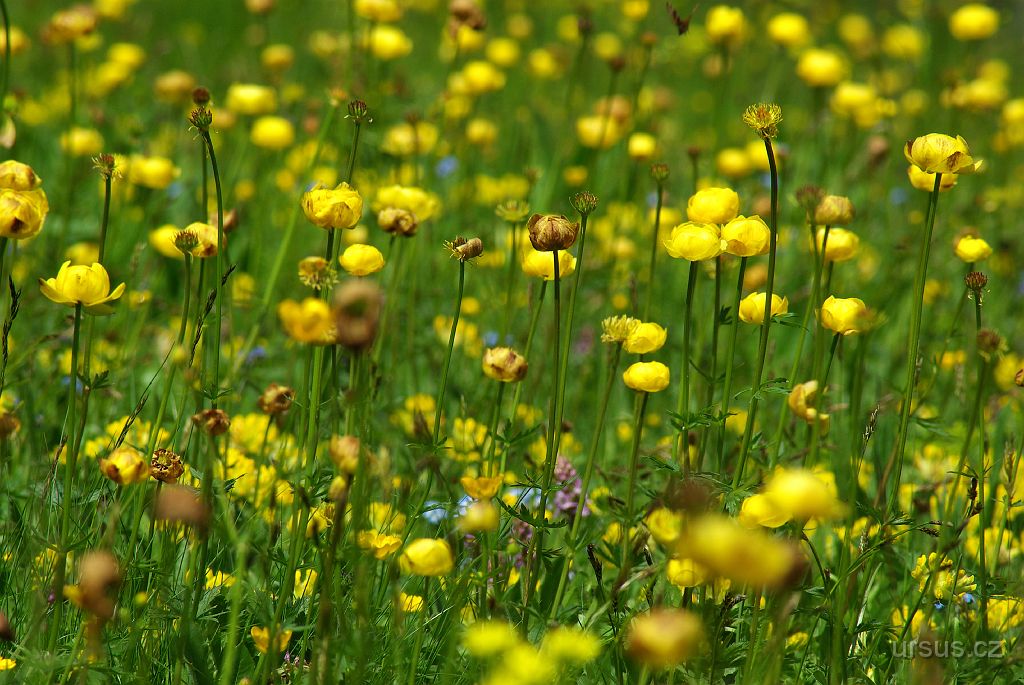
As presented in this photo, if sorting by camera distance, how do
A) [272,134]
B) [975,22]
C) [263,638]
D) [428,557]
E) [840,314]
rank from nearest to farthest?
[428,557], [263,638], [840,314], [272,134], [975,22]

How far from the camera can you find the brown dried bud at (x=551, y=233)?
1.48 m

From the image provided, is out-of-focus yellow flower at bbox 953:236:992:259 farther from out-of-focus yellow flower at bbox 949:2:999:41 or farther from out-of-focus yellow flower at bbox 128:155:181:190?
out-of-focus yellow flower at bbox 949:2:999:41

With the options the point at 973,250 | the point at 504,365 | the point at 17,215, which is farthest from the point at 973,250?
the point at 17,215

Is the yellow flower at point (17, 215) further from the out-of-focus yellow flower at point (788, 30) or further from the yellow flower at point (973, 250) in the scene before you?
the out-of-focus yellow flower at point (788, 30)

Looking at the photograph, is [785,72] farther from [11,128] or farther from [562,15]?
[11,128]

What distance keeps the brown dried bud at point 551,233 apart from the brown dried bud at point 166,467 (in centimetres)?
57

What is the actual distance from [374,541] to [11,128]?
1405 mm

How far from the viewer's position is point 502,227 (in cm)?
364

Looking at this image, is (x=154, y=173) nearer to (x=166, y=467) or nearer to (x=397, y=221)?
(x=397, y=221)

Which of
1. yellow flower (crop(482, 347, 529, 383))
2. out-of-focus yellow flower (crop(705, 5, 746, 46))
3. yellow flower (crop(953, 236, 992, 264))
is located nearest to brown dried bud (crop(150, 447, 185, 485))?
yellow flower (crop(482, 347, 529, 383))

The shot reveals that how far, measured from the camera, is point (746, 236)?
1.62m

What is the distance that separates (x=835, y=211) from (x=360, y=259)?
0.75 metres

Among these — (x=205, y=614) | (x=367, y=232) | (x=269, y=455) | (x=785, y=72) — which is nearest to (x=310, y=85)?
(x=367, y=232)

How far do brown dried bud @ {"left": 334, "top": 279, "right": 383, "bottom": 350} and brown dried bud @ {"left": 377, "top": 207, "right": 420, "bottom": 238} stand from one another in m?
0.73
